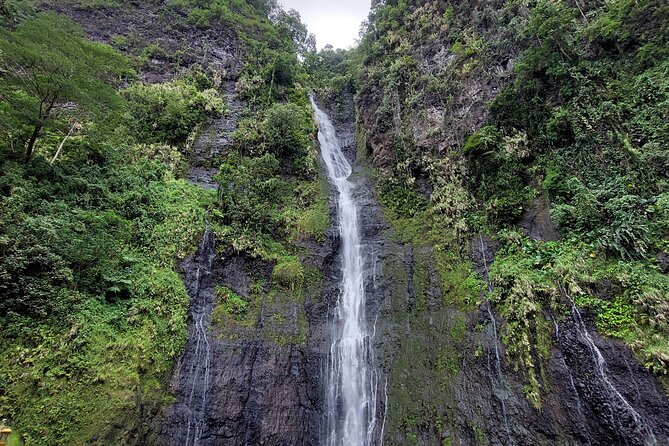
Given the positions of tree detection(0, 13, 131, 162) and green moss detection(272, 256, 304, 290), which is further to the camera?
green moss detection(272, 256, 304, 290)

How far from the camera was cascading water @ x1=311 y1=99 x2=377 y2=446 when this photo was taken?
11031 mm

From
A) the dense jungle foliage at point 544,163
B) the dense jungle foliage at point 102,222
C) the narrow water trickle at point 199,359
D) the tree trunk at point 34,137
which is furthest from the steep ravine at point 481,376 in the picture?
the tree trunk at point 34,137

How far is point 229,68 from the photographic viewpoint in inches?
956

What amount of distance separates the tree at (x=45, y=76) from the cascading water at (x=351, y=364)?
10693mm

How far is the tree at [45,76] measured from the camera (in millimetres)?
9445

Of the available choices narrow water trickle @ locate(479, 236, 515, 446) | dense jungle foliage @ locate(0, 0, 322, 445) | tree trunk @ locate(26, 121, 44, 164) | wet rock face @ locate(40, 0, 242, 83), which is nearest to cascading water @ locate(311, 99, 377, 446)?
dense jungle foliage @ locate(0, 0, 322, 445)

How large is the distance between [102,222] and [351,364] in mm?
9680

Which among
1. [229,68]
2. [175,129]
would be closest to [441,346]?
[175,129]

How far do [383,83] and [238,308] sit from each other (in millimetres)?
17030

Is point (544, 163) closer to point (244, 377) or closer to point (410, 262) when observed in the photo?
point (410, 262)

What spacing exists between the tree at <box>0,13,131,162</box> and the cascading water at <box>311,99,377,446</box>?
421 inches

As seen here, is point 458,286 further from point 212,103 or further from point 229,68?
point 229,68

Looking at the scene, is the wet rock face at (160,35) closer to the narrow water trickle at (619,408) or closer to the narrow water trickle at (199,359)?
the narrow water trickle at (199,359)

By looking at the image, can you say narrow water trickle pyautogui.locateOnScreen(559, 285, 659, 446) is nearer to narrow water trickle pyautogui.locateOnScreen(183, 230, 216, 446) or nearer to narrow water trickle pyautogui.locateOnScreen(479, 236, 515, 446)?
narrow water trickle pyautogui.locateOnScreen(479, 236, 515, 446)
